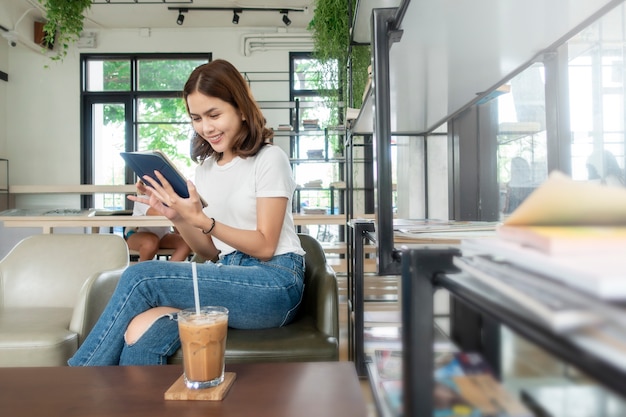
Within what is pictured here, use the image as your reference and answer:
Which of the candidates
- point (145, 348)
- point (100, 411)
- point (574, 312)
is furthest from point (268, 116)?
point (574, 312)

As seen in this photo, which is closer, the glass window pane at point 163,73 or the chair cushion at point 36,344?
the chair cushion at point 36,344

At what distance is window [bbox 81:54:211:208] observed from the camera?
637 centimetres

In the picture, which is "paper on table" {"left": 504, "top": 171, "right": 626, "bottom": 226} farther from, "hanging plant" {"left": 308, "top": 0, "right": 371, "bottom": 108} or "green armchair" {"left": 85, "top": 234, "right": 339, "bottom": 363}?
"hanging plant" {"left": 308, "top": 0, "right": 371, "bottom": 108}

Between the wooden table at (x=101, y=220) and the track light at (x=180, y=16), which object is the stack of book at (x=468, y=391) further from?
the track light at (x=180, y=16)

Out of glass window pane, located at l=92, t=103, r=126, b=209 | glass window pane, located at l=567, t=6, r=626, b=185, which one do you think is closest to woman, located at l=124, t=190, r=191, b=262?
glass window pane, located at l=92, t=103, r=126, b=209

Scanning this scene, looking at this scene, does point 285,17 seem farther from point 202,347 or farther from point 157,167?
point 202,347

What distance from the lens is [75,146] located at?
247 inches

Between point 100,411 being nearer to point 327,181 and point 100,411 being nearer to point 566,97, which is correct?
point 566,97

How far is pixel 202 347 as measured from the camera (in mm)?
865

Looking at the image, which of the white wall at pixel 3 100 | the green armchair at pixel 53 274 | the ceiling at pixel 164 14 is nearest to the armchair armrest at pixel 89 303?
the green armchair at pixel 53 274

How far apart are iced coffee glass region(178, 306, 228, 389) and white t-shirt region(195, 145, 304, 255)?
0.54 m

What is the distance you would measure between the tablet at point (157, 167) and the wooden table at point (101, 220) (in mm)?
1882

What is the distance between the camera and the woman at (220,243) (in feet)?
3.92

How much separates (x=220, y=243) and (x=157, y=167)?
0.37 metres
